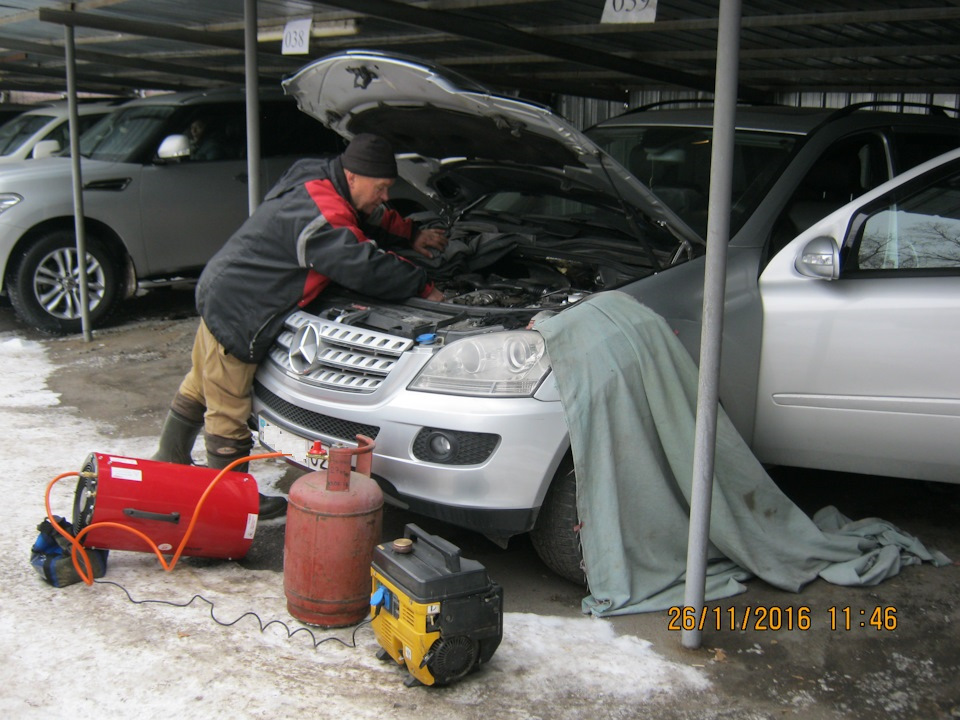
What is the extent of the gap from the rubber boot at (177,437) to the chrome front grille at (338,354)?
64 centimetres

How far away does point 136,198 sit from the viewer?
798cm

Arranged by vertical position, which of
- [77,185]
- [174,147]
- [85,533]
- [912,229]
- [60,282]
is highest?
[174,147]

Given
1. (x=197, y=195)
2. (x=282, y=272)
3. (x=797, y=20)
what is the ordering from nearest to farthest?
(x=282, y=272) → (x=797, y=20) → (x=197, y=195)

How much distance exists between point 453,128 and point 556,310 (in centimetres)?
117

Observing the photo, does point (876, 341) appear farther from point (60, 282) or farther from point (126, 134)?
point (126, 134)

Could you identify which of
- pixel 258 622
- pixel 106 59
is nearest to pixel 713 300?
pixel 258 622

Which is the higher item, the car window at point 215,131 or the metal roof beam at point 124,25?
the metal roof beam at point 124,25

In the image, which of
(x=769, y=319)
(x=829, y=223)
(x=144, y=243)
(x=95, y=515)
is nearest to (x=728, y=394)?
(x=769, y=319)

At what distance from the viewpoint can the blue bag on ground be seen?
136 inches

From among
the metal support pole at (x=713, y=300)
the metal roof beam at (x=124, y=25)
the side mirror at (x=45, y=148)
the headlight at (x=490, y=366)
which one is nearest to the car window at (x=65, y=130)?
the side mirror at (x=45, y=148)

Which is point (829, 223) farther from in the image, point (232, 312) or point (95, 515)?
point (95, 515)

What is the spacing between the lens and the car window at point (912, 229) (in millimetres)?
3834

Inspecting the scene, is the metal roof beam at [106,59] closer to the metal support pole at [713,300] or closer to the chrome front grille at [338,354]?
the chrome front grille at [338,354]

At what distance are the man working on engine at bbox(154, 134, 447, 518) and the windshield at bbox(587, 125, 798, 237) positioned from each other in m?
1.44
